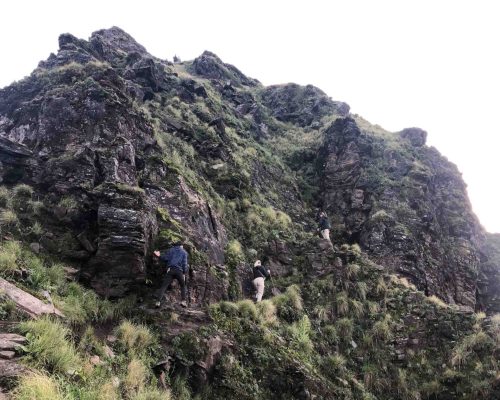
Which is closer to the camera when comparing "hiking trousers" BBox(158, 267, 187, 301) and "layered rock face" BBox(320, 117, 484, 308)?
"hiking trousers" BBox(158, 267, 187, 301)

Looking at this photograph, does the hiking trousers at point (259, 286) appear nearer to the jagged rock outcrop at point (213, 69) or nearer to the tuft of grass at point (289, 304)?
the tuft of grass at point (289, 304)

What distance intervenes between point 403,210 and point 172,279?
17509 millimetres

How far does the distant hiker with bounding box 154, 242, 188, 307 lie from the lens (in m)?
10.7

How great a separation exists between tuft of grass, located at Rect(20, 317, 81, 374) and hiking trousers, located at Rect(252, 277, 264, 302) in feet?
24.9

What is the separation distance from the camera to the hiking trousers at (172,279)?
34.7 feet

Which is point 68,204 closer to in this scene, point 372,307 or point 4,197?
→ point 4,197

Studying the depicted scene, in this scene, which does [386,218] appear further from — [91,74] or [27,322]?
[27,322]

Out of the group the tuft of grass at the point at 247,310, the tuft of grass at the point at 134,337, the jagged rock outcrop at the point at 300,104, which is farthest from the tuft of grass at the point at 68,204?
the jagged rock outcrop at the point at 300,104

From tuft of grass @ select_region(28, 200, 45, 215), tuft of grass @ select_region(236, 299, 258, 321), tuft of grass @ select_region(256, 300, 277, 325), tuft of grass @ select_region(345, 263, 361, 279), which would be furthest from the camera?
tuft of grass @ select_region(345, 263, 361, 279)

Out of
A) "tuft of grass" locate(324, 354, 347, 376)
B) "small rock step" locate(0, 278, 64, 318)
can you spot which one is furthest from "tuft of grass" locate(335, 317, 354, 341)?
"small rock step" locate(0, 278, 64, 318)

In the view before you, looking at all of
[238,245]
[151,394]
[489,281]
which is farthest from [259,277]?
[489,281]

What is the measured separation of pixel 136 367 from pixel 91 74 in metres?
15.6

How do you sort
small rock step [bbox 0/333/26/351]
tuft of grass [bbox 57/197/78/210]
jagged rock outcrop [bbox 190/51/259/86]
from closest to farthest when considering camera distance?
small rock step [bbox 0/333/26/351] < tuft of grass [bbox 57/197/78/210] < jagged rock outcrop [bbox 190/51/259/86]

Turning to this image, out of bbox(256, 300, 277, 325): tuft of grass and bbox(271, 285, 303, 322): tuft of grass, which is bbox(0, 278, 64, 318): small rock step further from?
bbox(271, 285, 303, 322): tuft of grass
